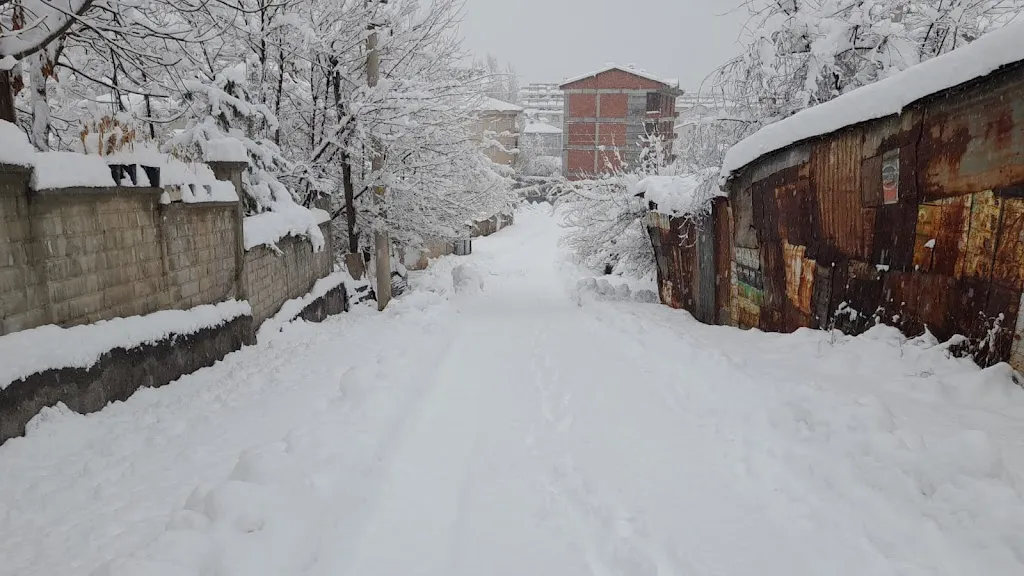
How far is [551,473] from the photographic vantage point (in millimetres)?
4020

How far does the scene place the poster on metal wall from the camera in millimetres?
5094

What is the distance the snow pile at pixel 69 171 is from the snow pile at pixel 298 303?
373 centimetres

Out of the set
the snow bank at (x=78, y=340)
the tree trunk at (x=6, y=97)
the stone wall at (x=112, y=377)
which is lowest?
the stone wall at (x=112, y=377)

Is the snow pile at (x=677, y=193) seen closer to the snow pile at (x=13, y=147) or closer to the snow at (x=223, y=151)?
the snow at (x=223, y=151)

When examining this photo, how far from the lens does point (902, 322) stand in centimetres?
500

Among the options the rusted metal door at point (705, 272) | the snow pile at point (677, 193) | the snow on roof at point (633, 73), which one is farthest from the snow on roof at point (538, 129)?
the rusted metal door at point (705, 272)

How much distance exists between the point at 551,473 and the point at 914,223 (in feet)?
12.2

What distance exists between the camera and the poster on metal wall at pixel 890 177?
16.7ft

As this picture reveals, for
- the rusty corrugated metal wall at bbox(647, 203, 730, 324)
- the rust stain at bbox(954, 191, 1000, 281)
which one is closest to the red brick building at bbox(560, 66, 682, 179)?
the rusty corrugated metal wall at bbox(647, 203, 730, 324)

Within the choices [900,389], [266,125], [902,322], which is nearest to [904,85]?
[902,322]

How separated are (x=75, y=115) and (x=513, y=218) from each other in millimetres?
37299

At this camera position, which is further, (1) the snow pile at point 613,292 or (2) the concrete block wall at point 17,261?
(1) the snow pile at point 613,292

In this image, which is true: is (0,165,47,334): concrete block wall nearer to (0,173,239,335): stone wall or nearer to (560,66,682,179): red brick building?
(0,173,239,335): stone wall

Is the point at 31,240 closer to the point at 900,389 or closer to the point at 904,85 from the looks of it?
the point at 900,389
